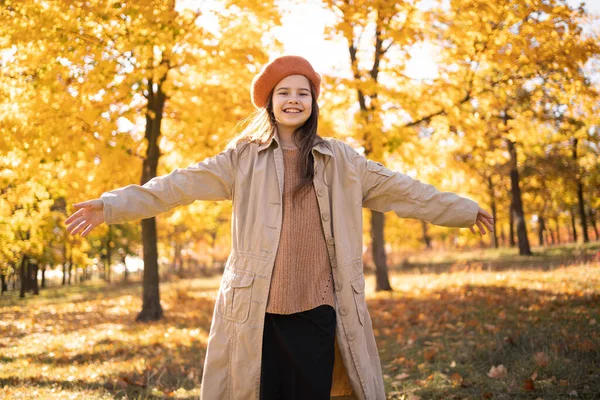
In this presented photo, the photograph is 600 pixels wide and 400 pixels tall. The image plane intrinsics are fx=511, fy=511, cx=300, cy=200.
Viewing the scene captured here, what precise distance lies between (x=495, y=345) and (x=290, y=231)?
323cm

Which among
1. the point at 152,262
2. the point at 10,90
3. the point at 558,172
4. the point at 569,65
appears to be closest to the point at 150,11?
the point at 10,90

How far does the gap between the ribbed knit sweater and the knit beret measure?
0.49 m

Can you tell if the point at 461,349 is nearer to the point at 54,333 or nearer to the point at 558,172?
the point at 54,333

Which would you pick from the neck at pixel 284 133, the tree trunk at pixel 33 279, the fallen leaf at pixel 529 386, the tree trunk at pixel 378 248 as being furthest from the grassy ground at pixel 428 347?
the tree trunk at pixel 33 279

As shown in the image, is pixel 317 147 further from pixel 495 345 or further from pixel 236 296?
pixel 495 345

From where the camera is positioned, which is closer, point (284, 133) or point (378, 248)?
point (284, 133)

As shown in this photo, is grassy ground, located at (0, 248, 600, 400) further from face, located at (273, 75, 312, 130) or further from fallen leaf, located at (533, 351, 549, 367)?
face, located at (273, 75, 312, 130)

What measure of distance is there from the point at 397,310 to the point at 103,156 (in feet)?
17.1

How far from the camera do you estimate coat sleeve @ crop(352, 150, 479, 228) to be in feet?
9.10

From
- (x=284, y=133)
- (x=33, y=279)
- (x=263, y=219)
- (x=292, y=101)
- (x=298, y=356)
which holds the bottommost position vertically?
(x=298, y=356)

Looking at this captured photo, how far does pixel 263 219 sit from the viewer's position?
256 cm

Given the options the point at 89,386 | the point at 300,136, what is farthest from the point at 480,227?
the point at 89,386

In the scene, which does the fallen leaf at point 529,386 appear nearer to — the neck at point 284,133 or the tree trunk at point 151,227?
the neck at point 284,133

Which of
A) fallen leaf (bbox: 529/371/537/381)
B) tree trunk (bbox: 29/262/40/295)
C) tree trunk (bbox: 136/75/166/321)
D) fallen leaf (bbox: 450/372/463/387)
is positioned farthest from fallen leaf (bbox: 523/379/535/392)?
tree trunk (bbox: 29/262/40/295)
